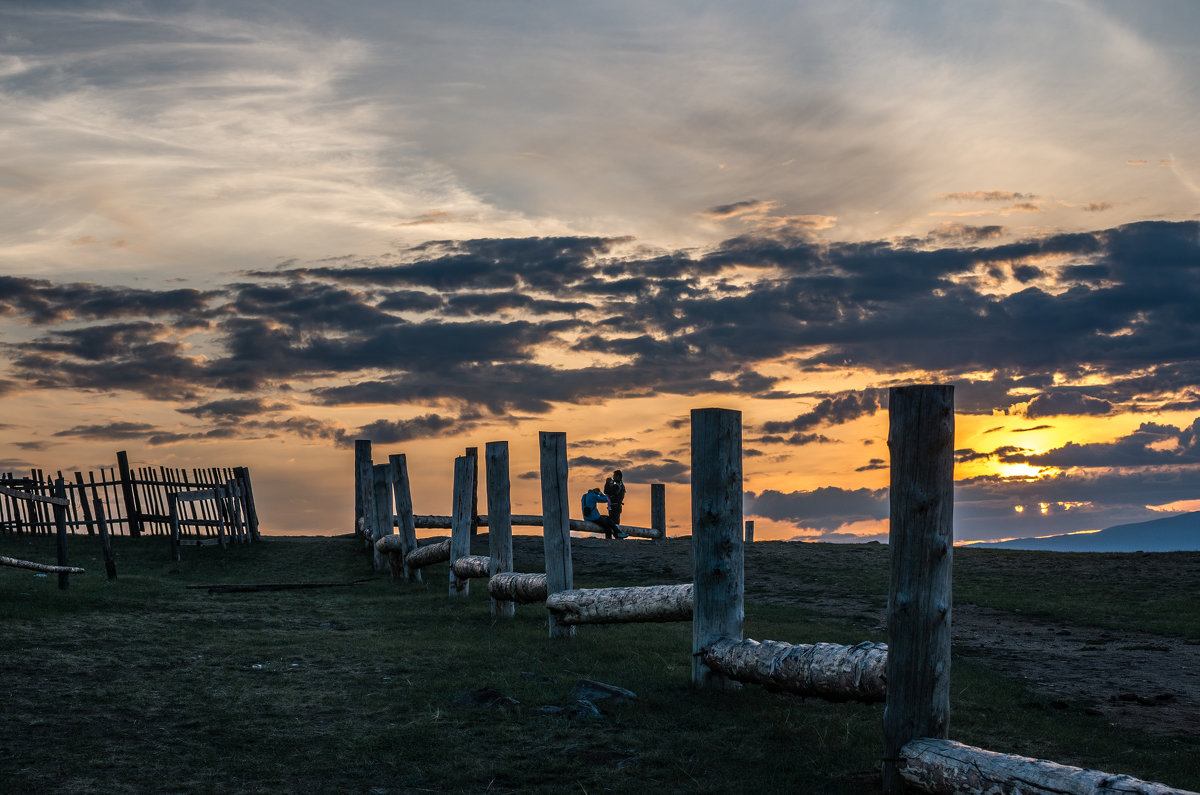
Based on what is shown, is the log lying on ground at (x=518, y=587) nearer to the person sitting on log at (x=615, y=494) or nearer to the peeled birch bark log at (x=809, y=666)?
the peeled birch bark log at (x=809, y=666)

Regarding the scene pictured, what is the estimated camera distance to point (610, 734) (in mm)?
7082

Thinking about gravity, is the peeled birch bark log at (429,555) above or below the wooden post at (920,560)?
below

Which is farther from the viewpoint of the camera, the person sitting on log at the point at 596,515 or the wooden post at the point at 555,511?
the person sitting on log at the point at 596,515

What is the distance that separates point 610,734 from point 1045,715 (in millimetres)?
3992

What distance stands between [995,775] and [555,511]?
7522 mm

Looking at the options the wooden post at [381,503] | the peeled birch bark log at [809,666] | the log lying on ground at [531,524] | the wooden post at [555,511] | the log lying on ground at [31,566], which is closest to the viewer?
the peeled birch bark log at [809,666]

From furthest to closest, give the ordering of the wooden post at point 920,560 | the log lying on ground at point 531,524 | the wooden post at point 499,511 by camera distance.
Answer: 1. the log lying on ground at point 531,524
2. the wooden post at point 499,511
3. the wooden post at point 920,560

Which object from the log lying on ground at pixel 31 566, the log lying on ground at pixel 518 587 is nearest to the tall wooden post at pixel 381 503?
the log lying on ground at pixel 31 566

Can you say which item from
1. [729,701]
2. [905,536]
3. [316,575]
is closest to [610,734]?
[729,701]

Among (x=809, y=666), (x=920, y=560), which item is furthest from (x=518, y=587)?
(x=920, y=560)

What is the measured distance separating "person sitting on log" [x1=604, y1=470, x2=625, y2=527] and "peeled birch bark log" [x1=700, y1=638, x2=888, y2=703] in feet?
65.2

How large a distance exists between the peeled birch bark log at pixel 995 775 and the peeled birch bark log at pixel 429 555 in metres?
12.3

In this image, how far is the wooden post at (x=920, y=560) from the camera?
224 inches

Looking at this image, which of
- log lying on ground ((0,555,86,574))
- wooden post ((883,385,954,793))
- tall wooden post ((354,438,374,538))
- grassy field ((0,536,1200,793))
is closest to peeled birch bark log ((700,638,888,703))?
grassy field ((0,536,1200,793))
